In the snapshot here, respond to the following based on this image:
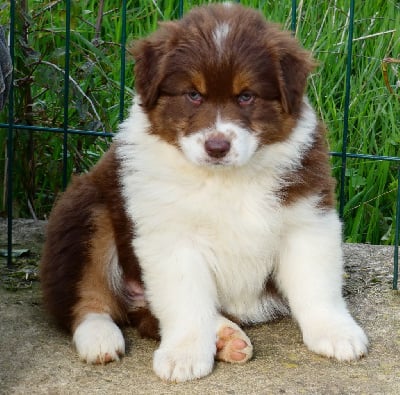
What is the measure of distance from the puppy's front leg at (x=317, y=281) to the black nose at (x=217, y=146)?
1.96ft

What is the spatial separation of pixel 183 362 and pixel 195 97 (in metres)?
1.08

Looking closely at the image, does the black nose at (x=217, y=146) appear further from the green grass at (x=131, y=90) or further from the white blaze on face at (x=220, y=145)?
the green grass at (x=131, y=90)

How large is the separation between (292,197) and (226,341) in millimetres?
682

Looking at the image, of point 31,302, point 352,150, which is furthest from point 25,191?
point 352,150

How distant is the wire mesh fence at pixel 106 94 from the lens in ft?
19.0

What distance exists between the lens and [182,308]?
412 cm

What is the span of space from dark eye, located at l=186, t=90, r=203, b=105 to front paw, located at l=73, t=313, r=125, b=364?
3.52 ft

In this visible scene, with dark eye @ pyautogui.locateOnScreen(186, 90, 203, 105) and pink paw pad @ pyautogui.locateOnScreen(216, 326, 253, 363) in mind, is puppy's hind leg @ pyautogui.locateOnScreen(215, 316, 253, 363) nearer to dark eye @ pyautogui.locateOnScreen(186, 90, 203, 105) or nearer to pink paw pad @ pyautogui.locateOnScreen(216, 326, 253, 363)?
pink paw pad @ pyautogui.locateOnScreen(216, 326, 253, 363)

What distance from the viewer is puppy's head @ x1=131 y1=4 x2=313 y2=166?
3.97 metres

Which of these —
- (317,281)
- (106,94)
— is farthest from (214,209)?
(106,94)

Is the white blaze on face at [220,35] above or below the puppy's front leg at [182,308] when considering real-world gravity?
above

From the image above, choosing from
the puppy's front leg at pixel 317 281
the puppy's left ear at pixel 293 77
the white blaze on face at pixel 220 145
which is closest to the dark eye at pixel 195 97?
the white blaze on face at pixel 220 145

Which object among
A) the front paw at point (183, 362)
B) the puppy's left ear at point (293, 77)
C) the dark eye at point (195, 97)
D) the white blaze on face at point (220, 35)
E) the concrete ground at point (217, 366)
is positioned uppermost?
the white blaze on face at point (220, 35)

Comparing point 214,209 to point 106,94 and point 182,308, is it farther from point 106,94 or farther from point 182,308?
point 106,94
